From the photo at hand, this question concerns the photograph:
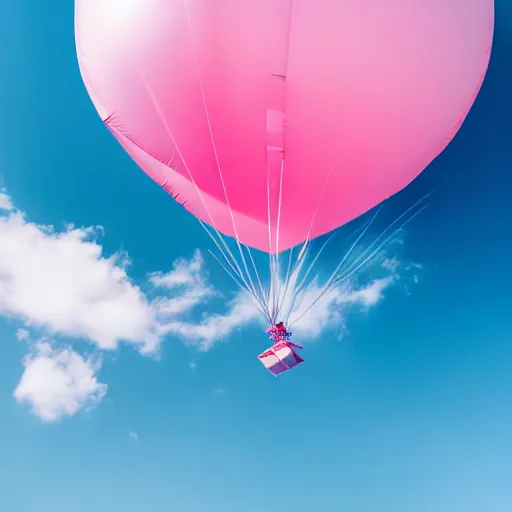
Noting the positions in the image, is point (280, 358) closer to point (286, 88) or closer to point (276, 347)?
point (276, 347)

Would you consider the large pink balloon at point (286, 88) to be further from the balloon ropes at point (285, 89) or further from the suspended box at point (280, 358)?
the suspended box at point (280, 358)

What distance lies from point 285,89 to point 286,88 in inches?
0.9

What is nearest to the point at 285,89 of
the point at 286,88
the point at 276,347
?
the point at 286,88

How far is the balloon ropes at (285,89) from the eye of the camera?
734cm

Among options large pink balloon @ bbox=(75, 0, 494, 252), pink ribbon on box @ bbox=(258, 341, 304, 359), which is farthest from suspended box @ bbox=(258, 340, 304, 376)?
large pink balloon @ bbox=(75, 0, 494, 252)

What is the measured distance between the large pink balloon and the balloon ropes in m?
0.02

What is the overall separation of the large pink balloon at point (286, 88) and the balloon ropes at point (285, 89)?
0.02 meters

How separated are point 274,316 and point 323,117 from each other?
142 inches

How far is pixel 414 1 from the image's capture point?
745 centimetres

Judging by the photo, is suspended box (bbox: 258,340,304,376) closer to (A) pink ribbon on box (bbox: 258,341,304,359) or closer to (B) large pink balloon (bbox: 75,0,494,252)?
(A) pink ribbon on box (bbox: 258,341,304,359)

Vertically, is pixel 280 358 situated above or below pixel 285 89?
below

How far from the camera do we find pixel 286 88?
7.70 metres

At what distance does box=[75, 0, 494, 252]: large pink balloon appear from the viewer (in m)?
A: 7.34

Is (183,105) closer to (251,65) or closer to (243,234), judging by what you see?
(251,65)
